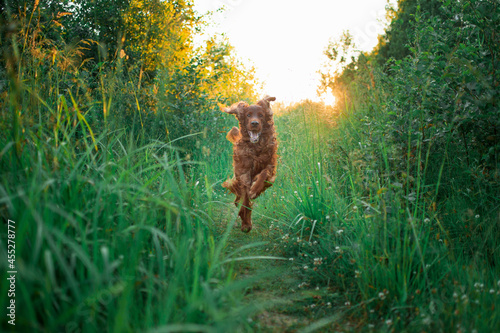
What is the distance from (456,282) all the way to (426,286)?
20 cm

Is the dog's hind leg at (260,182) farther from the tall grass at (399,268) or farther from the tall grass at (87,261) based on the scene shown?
the tall grass at (87,261)

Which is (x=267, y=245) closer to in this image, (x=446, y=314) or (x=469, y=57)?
(x=446, y=314)

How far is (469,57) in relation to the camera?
3.01 m

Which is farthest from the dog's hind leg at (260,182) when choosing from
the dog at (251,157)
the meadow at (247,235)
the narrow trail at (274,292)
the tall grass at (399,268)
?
the tall grass at (399,268)

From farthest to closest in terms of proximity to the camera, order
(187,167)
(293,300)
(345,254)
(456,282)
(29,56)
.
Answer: (187,167) → (29,56) → (345,254) → (293,300) → (456,282)

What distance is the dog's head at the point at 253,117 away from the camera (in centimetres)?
423

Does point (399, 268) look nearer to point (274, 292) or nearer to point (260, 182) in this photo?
point (274, 292)

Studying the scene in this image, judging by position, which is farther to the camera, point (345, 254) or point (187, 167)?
point (187, 167)

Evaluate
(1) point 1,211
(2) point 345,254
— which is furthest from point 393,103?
(1) point 1,211

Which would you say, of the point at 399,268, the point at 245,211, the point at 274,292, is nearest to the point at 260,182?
the point at 245,211

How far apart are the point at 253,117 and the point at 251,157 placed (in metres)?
0.52

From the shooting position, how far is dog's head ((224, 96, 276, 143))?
13.9 feet

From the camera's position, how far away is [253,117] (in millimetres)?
4348

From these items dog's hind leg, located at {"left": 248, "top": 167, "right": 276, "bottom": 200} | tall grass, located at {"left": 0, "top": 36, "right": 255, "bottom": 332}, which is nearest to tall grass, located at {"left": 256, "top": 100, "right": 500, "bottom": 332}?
tall grass, located at {"left": 0, "top": 36, "right": 255, "bottom": 332}
